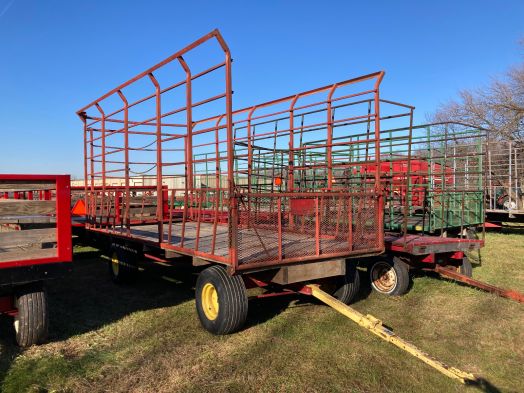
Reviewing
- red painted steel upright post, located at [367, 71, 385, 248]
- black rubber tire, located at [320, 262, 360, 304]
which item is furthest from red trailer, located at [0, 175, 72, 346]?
red painted steel upright post, located at [367, 71, 385, 248]

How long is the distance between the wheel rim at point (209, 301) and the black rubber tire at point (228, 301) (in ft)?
0.32

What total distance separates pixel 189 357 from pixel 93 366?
2.96 ft

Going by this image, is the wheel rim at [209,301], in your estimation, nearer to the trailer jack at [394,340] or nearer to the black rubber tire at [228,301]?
the black rubber tire at [228,301]

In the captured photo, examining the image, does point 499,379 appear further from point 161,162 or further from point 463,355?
point 161,162

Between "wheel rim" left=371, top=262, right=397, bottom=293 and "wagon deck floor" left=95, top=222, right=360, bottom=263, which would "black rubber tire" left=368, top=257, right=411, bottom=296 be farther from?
"wagon deck floor" left=95, top=222, right=360, bottom=263

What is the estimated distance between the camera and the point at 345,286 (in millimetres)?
5676

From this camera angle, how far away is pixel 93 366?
398 cm

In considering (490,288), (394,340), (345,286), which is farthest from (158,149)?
(490,288)

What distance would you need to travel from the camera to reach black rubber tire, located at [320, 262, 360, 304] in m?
5.68

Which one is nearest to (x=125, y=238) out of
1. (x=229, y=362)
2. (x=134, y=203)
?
(x=134, y=203)

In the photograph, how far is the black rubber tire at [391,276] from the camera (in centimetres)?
631

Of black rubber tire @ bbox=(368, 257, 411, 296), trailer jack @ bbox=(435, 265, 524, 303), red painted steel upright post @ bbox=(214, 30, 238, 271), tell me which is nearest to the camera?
red painted steel upright post @ bbox=(214, 30, 238, 271)

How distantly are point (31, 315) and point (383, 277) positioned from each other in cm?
490

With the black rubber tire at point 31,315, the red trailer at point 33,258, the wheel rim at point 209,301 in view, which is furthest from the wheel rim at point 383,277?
the black rubber tire at point 31,315
